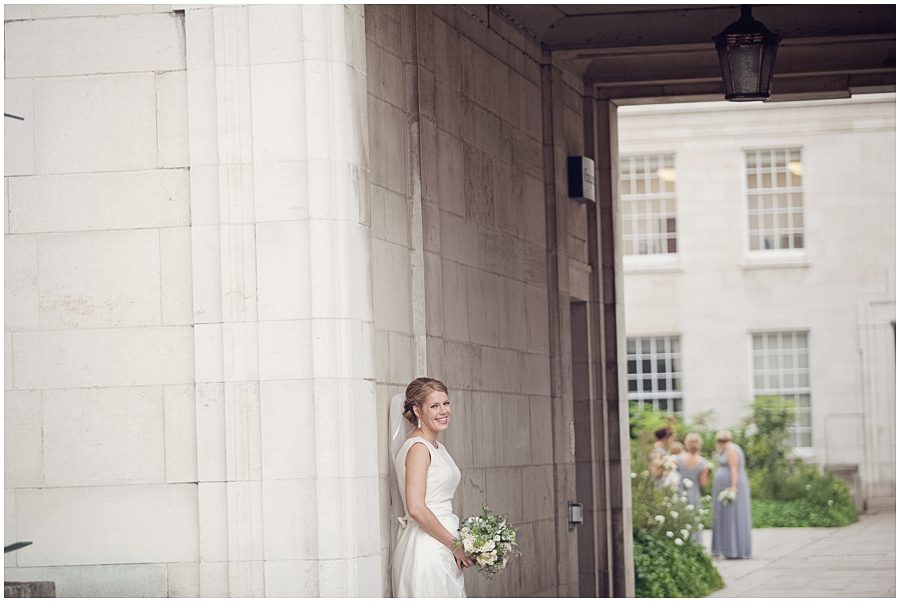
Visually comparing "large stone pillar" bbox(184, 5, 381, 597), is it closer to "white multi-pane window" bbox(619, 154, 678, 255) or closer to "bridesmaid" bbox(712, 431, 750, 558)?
"bridesmaid" bbox(712, 431, 750, 558)

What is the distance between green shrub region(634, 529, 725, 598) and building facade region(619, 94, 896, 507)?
12.6 meters

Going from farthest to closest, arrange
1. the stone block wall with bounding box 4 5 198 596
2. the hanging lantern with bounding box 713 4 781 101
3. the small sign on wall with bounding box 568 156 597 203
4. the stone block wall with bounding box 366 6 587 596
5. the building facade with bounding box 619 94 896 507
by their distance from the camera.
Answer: the building facade with bounding box 619 94 896 507
the small sign on wall with bounding box 568 156 597 203
the hanging lantern with bounding box 713 4 781 101
the stone block wall with bounding box 366 6 587 596
the stone block wall with bounding box 4 5 198 596

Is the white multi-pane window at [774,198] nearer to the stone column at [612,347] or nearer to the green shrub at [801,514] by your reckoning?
the green shrub at [801,514]

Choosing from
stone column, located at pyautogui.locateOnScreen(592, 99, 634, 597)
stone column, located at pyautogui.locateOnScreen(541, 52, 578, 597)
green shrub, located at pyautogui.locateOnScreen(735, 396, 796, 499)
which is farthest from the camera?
green shrub, located at pyautogui.locateOnScreen(735, 396, 796, 499)

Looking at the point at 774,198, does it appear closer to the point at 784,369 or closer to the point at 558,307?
the point at 784,369

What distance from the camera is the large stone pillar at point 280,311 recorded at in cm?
709

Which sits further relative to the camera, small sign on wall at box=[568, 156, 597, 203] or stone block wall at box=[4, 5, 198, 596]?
small sign on wall at box=[568, 156, 597, 203]

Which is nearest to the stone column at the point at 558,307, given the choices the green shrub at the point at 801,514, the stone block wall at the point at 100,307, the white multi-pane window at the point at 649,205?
the stone block wall at the point at 100,307

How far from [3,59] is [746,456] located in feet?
69.5

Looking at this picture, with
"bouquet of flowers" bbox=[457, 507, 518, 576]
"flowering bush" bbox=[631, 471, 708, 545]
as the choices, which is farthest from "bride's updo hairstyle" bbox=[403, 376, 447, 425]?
"flowering bush" bbox=[631, 471, 708, 545]

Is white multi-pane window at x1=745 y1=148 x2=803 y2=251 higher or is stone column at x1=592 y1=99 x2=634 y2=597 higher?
white multi-pane window at x1=745 y1=148 x2=803 y2=251

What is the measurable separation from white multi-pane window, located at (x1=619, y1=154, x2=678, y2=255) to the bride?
22.3 metres

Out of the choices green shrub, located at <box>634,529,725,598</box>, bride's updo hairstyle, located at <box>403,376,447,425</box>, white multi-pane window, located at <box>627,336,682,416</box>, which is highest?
white multi-pane window, located at <box>627,336,682,416</box>

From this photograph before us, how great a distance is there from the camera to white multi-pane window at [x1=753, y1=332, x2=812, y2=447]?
29.4m
